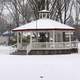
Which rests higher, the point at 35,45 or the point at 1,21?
the point at 1,21

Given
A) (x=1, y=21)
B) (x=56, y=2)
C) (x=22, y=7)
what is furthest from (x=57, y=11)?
(x=1, y=21)

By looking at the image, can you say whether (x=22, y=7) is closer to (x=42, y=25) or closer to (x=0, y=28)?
(x=42, y=25)

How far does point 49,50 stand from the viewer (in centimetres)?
2581

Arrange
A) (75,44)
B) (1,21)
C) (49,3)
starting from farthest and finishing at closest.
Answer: (1,21) < (49,3) < (75,44)

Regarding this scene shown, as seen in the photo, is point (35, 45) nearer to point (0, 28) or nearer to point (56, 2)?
point (56, 2)

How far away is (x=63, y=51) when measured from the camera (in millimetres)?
25984

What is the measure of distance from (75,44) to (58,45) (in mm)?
2724

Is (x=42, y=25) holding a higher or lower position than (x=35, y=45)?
higher

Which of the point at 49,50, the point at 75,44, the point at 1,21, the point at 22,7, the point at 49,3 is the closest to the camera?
the point at 49,50
